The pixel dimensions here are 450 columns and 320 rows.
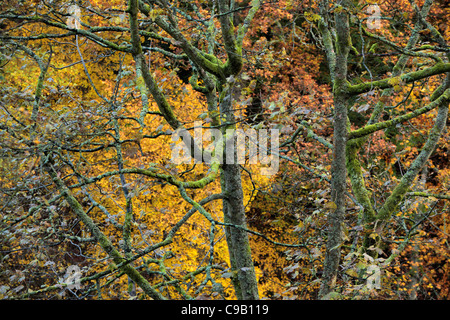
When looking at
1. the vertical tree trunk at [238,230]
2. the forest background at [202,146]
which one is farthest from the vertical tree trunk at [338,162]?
the vertical tree trunk at [238,230]

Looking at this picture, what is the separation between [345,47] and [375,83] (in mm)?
739

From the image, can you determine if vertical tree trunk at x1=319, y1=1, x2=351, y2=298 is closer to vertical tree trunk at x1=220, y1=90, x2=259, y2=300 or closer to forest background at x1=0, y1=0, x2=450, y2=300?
forest background at x1=0, y1=0, x2=450, y2=300

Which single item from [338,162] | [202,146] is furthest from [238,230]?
[338,162]

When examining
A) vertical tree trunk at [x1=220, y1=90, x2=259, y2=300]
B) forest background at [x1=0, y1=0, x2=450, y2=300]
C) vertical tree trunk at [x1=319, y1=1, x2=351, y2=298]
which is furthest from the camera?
vertical tree trunk at [x1=220, y1=90, x2=259, y2=300]

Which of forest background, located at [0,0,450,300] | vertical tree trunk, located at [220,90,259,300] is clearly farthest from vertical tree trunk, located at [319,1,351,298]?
vertical tree trunk, located at [220,90,259,300]

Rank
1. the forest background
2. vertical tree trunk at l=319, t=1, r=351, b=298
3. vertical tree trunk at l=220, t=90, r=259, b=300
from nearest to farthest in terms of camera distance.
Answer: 1. the forest background
2. vertical tree trunk at l=319, t=1, r=351, b=298
3. vertical tree trunk at l=220, t=90, r=259, b=300

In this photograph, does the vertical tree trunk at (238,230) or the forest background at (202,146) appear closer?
the forest background at (202,146)

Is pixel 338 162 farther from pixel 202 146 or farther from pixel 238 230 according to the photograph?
pixel 202 146

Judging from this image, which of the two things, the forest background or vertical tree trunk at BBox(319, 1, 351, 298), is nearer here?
the forest background

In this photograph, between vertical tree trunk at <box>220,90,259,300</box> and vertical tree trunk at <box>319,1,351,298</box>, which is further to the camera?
vertical tree trunk at <box>220,90,259,300</box>

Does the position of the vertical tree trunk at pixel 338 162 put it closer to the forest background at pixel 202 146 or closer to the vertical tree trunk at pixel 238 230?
the forest background at pixel 202 146

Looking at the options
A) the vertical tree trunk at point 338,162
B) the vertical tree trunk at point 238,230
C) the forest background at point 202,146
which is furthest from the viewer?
the vertical tree trunk at point 238,230
